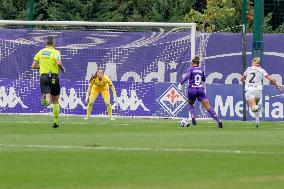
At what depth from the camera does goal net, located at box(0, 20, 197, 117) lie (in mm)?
36000

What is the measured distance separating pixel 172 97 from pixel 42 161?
807 inches

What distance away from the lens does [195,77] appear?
29688 mm

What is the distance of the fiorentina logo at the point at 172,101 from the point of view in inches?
1398

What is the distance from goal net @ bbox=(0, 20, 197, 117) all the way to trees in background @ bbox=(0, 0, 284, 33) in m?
14.1

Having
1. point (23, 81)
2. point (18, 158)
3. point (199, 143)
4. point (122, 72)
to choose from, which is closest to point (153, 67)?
point (122, 72)

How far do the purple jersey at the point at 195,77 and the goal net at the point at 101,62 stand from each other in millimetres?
5842

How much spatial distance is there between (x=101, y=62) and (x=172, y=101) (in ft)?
9.97

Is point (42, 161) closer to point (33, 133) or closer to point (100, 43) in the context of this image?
point (33, 133)

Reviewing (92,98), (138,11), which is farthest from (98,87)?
(138,11)

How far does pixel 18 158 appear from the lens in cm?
1568

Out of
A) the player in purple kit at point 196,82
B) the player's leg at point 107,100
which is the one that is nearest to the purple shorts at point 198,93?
the player in purple kit at point 196,82

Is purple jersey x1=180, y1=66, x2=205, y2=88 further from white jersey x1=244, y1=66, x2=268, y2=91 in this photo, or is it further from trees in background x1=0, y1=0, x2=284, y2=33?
trees in background x1=0, y1=0, x2=284, y2=33

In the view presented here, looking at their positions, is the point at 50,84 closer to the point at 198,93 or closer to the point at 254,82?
the point at 198,93

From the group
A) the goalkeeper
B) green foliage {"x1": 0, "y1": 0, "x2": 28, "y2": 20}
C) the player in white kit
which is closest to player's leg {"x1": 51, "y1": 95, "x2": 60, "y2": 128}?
the player in white kit
